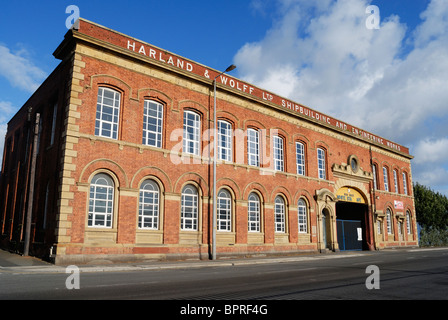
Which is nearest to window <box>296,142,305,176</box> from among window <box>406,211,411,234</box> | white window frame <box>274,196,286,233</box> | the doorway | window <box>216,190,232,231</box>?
white window frame <box>274,196,286,233</box>

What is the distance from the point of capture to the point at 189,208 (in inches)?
818

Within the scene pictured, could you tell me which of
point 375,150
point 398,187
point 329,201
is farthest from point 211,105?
point 398,187

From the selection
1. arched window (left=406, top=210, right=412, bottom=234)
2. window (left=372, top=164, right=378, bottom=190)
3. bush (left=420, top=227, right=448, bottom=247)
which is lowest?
bush (left=420, top=227, right=448, bottom=247)

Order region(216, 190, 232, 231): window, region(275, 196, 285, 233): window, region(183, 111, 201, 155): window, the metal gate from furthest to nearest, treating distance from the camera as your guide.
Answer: the metal gate
region(275, 196, 285, 233): window
region(216, 190, 232, 231): window
region(183, 111, 201, 155): window

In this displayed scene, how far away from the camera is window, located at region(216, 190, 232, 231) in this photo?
73.3 feet

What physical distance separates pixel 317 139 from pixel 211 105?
1204 cm

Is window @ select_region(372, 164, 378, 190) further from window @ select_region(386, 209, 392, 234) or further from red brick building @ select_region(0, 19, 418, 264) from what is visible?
red brick building @ select_region(0, 19, 418, 264)

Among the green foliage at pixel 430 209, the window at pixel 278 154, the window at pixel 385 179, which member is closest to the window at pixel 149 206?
the window at pixel 278 154

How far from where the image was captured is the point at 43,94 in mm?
22938

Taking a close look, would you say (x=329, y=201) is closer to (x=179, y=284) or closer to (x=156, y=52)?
(x=156, y=52)

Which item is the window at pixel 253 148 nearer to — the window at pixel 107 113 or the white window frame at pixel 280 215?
the white window frame at pixel 280 215

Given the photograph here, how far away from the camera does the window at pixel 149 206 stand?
18.8 meters

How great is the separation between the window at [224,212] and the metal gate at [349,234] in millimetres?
14003

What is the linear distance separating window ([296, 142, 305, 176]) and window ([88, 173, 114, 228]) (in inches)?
632
